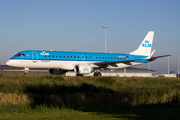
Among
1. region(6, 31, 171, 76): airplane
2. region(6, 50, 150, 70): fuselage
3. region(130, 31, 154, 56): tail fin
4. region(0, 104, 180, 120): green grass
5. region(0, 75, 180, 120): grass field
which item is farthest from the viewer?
region(130, 31, 154, 56): tail fin

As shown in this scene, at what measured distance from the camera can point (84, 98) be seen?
2227 cm

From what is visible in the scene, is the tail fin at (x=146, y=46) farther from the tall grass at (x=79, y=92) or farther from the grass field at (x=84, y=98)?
the grass field at (x=84, y=98)

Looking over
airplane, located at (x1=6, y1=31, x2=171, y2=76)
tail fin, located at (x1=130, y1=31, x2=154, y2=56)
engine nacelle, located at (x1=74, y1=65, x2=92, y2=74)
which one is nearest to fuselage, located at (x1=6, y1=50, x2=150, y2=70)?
airplane, located at (x1=6, y1=31, x2=171, y2=76)

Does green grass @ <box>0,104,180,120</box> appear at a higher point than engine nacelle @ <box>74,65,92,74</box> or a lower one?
lower

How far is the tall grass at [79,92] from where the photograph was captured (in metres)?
21.3

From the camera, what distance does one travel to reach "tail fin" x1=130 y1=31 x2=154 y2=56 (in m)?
46.9

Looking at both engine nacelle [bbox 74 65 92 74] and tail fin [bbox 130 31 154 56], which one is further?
tail fin [bbox 130 31 154 56]

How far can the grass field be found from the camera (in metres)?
15.6

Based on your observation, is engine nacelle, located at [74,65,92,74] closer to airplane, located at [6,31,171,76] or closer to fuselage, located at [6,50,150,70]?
airplane, located at [6,31,171,76]

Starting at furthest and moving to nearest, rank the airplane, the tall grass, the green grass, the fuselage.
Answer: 1. the airplane
2. the fuselage
3. the tall grass
4. the green grass

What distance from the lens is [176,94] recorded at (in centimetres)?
2523

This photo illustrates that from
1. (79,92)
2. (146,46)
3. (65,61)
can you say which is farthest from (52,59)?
(146,46)

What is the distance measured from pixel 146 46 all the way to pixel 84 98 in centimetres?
2827

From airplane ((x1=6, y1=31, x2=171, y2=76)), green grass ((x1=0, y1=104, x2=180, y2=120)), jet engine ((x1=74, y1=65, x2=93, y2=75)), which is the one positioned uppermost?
airplane ((x1=6, y1=31, x2=171, y2=76))
